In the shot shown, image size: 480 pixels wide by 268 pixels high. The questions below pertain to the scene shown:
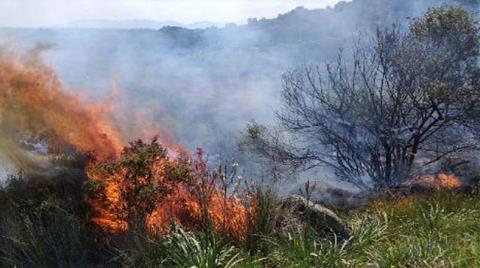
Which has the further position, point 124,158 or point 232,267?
point 124,158

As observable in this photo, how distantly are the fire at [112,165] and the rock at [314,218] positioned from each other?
50 centimetres

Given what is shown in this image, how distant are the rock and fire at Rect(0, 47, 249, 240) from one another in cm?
50

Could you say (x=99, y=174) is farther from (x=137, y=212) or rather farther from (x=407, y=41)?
(x=407, y=41)

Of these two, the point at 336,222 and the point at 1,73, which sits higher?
the point at 1,73

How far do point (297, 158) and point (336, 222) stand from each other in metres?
10.1

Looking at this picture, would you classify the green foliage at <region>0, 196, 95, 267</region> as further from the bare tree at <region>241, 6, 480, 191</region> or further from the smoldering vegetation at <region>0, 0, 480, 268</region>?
the bare tree at <region>241, 6, 480, 191</region>

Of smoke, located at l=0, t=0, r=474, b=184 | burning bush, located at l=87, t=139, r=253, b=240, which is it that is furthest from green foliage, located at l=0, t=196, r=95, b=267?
smoke, located at l=0, t=0, r=474, b=184

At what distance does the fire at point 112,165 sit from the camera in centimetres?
671

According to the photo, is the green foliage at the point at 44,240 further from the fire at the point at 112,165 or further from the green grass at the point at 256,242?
the fire at the point at 112,165

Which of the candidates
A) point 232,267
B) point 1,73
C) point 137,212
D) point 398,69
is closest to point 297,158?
point 398,69

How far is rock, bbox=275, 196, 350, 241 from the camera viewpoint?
6605mm

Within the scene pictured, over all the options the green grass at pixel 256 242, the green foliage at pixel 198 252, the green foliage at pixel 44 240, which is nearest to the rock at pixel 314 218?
the green grass at pixel 256 242

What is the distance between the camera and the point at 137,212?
7203 millimetres

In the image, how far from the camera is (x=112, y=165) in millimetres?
7277
